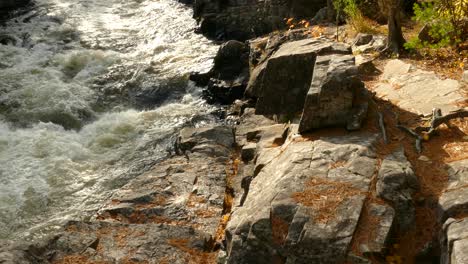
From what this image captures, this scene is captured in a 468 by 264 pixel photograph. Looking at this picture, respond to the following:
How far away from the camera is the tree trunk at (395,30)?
1245 centimetres

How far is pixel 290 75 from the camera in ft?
35.3

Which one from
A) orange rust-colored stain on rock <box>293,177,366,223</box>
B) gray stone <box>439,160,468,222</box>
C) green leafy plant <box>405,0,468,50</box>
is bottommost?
orange rust-colored stain on rock <box>293,177,366,223</box>

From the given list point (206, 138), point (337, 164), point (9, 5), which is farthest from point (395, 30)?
point (9, 5)

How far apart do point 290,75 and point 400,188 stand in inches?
180

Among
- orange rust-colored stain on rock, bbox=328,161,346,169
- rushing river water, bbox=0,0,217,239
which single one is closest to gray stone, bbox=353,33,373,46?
rushing river water, bbox=0,0,217,239

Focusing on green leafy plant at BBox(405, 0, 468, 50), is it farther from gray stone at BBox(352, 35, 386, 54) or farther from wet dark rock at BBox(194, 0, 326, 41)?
wet dark rock at BBox(194, 0, 326, 41)

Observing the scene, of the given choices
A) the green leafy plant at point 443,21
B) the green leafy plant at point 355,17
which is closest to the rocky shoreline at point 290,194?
the green leafy plant at point 355,17

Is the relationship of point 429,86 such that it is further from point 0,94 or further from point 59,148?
point 0,94

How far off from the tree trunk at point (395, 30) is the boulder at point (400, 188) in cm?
625

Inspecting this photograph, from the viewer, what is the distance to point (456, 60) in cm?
1131

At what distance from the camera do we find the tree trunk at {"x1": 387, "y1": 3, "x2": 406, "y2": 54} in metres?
12.4

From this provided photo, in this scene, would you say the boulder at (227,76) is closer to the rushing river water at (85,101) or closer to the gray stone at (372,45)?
the rushing river water at (85,101)

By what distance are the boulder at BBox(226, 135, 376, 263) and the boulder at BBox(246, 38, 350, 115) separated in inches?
115

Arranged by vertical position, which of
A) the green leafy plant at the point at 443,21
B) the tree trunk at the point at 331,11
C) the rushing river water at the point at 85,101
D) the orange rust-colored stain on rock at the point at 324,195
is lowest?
the rushing river water at the point at 85,101
